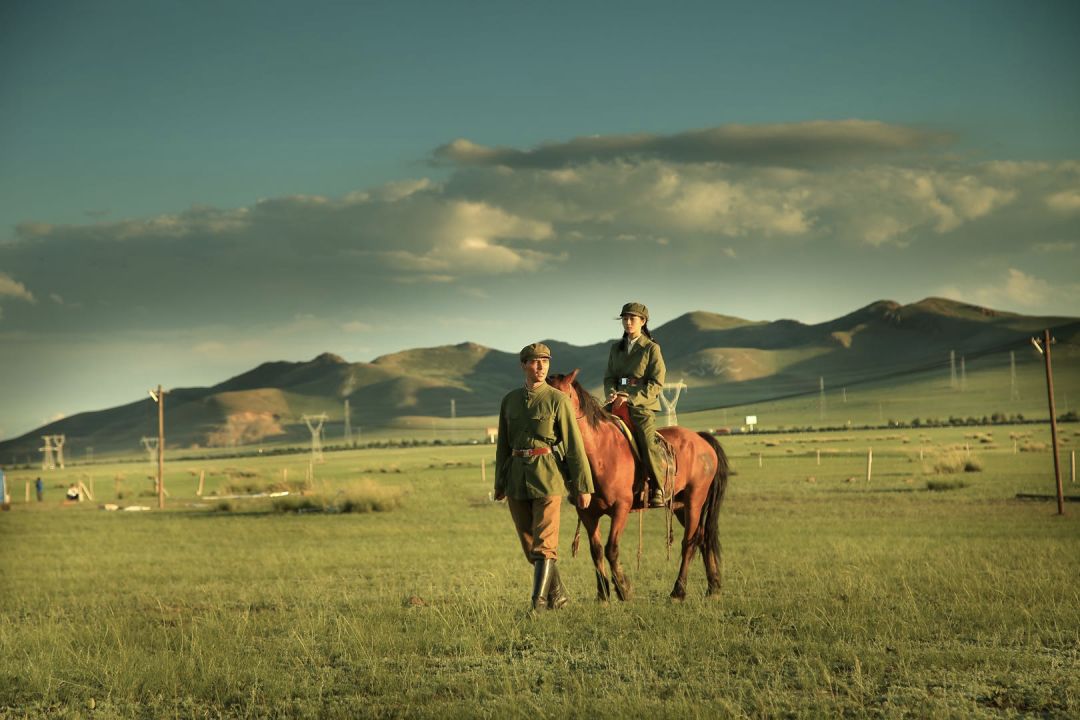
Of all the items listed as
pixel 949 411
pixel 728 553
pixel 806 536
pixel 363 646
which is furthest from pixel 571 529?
pixel 949 411

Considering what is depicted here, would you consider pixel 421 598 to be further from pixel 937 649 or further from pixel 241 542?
pixel 241 542

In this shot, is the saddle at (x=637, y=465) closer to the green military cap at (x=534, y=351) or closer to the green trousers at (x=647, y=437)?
the green trousers at (x=647, y=437)

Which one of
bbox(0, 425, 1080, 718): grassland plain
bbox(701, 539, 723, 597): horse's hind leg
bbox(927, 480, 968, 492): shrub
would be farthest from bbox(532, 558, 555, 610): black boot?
bbox(927, 480, 968, 492): shrub

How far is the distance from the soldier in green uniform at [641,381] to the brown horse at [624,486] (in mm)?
229

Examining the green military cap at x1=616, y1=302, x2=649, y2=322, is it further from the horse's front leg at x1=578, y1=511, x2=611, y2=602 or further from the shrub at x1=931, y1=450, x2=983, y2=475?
the shrub at x1=931, y1=450, x2=983, y2=475

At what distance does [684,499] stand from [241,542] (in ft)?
48.6

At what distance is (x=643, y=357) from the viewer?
1134 cm

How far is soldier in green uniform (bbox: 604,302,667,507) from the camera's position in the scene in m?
11.0

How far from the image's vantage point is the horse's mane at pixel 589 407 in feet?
34.3

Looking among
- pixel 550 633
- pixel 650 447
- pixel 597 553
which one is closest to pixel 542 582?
pixel 597 553

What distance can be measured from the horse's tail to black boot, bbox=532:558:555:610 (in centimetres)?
275

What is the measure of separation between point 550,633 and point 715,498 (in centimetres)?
389

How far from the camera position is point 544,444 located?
986cm

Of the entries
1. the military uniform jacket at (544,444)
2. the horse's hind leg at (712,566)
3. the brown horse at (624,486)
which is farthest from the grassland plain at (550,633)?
the military uniform jacket at (544,444)
